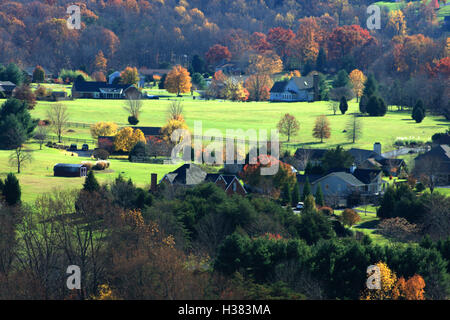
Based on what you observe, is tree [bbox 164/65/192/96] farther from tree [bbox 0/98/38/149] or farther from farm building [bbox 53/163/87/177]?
farm building [bbox 53/163/87/177]

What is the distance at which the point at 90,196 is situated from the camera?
52.0m

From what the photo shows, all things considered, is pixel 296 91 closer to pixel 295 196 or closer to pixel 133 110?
pixel 133 110

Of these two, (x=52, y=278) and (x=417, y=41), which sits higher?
(x=417, y=41)

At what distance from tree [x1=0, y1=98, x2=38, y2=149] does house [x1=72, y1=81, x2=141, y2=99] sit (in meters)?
33.3

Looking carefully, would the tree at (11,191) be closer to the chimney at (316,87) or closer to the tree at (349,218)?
the tree at (349,218)

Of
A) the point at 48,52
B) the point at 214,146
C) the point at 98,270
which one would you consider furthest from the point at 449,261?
the point at 48,52

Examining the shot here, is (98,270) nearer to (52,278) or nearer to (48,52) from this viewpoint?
(52,278)

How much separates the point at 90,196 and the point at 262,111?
55.5 m

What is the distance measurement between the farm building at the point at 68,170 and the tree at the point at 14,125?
39.3ft

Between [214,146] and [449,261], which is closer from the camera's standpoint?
[449,261]

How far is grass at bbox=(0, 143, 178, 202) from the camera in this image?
60812 millimetres

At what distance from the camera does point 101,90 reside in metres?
120

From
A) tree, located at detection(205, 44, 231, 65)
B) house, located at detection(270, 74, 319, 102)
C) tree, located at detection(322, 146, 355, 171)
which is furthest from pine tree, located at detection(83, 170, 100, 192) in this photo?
tree, located at detection(205, 44, 231, 65)

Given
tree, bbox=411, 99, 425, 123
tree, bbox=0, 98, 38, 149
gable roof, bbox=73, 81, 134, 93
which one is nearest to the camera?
tree, bbox=0, 98, 38, 149
